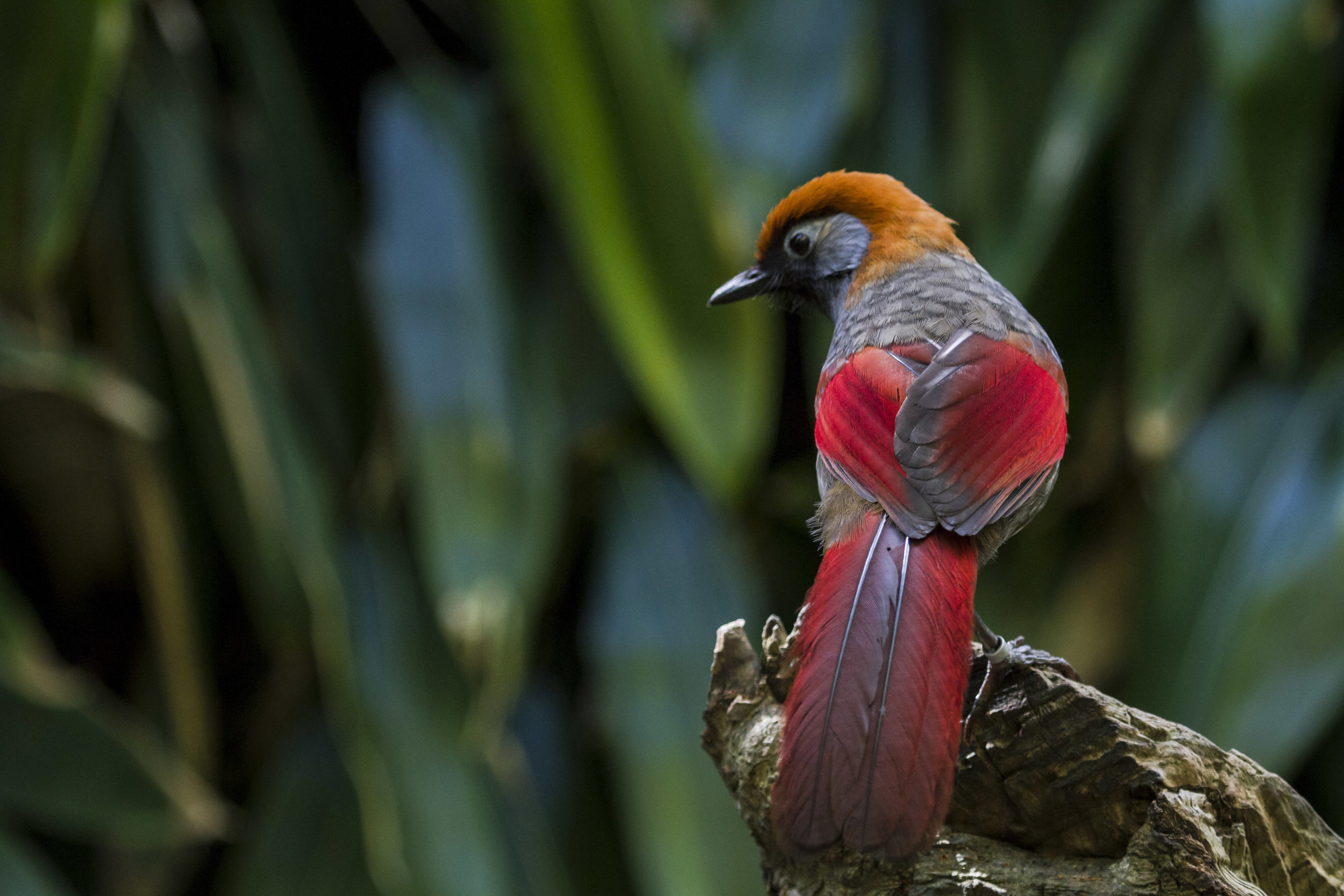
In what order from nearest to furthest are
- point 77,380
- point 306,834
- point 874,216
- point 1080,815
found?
point 1080,815
point 874,216
point 77,380
point 306,834

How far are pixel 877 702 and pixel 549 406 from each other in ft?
7.73

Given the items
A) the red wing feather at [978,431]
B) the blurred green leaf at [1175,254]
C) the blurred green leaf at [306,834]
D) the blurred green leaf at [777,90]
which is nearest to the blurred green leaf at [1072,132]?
the blurred green leaf at [1175,254]

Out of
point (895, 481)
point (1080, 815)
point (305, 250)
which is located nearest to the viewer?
point (1080, 815)

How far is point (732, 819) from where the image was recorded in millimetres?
2980

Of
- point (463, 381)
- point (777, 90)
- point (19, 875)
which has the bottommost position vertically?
point (19, 875)

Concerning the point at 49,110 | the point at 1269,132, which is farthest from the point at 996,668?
the point at 49,110

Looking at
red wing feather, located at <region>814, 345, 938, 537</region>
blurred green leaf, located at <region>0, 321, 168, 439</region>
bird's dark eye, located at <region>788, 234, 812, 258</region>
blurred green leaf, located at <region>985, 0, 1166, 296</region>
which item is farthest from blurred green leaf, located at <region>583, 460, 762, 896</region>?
red wing feather, located at <region>814, 345, 938, 537</region>

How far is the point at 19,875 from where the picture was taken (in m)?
3.02

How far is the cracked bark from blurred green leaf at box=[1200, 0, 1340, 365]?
5.82 feet

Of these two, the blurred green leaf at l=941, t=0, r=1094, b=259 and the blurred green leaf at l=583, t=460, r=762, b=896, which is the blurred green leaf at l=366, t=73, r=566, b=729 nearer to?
the blurred green leaf at l=583, t=460, r=762, b=896

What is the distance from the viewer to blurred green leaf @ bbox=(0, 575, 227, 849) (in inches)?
122

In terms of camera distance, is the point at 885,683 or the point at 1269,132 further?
the point at 1269,132

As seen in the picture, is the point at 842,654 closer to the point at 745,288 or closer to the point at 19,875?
the point at 745,288

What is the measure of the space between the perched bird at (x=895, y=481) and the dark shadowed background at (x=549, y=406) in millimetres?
1083
